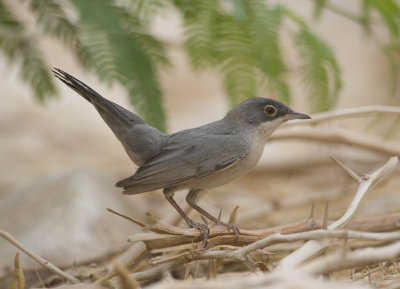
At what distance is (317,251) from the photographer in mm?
2307

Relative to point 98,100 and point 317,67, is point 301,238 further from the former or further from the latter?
point 317,67

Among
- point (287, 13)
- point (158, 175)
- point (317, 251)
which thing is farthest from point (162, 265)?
point (287, 13)

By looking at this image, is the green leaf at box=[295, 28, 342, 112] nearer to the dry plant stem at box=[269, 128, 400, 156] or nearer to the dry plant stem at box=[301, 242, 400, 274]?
the dry plant stem at box=[269, 128, 400, 156]

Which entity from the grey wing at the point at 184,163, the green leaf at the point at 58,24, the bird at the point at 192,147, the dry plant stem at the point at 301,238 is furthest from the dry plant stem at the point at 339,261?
the green leaf at the point at 58,24

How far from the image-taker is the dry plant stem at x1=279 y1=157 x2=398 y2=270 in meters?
2.19

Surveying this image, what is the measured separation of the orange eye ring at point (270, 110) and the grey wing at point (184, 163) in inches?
8.8

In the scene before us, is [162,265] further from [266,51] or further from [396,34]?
[396,34]

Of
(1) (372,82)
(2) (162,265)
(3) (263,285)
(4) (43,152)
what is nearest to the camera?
(3) (263,285)

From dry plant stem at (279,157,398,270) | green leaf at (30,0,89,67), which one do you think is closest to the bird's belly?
dry plant stem at (279,157,398,270)

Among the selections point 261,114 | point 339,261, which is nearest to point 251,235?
point 261,114

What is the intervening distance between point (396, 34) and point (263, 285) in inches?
92.5

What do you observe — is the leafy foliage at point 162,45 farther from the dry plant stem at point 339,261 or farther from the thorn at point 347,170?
the dry plant stem at point 339,261

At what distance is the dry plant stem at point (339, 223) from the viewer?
7.18 feet

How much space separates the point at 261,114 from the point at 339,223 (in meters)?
0.86
